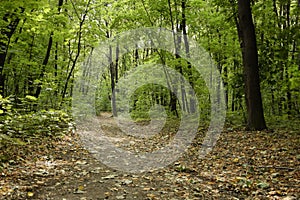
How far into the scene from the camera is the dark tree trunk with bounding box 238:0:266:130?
30.4 ft

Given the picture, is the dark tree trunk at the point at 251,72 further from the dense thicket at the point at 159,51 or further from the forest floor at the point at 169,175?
the forest floor at the point at 169,175

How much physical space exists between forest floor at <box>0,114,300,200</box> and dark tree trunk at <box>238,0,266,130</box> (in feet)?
4.08

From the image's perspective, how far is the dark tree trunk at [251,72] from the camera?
9.27 metres

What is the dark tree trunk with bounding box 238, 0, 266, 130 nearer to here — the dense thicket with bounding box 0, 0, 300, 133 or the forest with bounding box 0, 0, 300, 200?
the forest with bounding box 0, 0, 300, 200

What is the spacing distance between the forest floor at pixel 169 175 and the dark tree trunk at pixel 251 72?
1.24 m

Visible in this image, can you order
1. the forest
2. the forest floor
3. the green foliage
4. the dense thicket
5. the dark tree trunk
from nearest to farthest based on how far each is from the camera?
the forest floor
the forest
the green foliage
the dark tree trunk
the dense thicket

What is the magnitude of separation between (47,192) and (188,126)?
26.4 feet

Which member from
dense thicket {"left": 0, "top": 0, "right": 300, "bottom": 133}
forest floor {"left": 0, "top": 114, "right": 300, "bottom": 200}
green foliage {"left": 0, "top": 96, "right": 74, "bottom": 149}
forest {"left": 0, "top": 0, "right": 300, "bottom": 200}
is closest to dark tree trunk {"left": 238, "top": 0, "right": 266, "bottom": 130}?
forest {"left": 0, "top": 0, "right": 300, "bottom": 200}

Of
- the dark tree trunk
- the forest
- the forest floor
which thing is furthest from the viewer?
the dark tree trunk

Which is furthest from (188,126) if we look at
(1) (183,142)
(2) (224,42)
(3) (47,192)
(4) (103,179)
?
(3) (47,192)

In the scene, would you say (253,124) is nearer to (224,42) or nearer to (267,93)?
(267,93)

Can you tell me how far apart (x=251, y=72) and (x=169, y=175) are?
5.27 m

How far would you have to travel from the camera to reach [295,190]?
4488mm

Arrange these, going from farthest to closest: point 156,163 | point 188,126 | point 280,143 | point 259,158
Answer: point 188,126 < point 280,143 < point 156,163 < point 259,158
